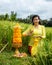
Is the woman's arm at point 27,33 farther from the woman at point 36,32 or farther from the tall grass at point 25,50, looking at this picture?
the tall grass at point 25,50

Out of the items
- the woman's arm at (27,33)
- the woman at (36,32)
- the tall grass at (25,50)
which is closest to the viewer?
the tall grass at (25,50)

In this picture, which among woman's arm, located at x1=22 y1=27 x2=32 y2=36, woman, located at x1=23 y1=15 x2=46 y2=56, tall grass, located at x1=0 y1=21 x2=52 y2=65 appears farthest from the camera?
woman's arm, located at x1=22 y1=27 x2=32 y2=36

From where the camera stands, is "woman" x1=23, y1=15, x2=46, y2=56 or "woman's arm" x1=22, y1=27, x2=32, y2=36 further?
"woman's arm" x1=22, y1=27, x2=32, y2=36

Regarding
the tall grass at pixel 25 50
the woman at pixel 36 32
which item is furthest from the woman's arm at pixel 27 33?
the tall grass at pixel 25 50

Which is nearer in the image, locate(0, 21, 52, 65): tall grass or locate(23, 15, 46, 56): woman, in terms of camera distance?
locate(0, 21, 52, 65): tall grass

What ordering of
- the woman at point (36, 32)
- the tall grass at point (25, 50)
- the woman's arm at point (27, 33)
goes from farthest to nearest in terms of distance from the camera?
the woman's arm at point (27, 33)
the woman at point (36, 32)
the tall grass at point (25, 50)

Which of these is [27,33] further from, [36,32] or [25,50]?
[25,50]

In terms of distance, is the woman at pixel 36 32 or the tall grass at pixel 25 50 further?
the woman at pixel 36 32

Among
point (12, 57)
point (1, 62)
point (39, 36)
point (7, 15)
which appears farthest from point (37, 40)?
point (7, 15)

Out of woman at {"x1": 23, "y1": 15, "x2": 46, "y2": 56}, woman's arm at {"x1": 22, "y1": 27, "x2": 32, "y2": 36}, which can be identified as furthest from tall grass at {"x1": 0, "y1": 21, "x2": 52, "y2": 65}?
woman's arm at {"x1": 22, "y1": 27, "x2": 32, "y2": 36}

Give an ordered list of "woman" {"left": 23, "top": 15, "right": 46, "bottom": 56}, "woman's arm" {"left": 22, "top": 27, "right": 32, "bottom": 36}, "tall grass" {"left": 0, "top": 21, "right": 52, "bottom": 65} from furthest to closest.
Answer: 1. "woman's arm" {"left": 22, "top": 27, "right": 32, "bottom": 36}
2. "woman" {"left": 23, "top": 15, "right": 46, "bottom": 56}
3. "tall grass" {"left": 0, "top": 21, "right": 52, "bottom": 65}

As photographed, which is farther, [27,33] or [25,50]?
[25,50]

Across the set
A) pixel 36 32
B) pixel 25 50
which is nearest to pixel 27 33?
pixel 36 32

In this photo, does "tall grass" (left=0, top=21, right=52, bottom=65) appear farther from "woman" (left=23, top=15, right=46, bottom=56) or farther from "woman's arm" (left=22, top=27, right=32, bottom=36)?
"woman's arm" (left=22, top=27, right=32, bottom=36)
